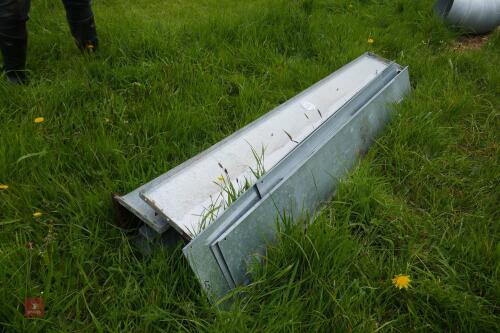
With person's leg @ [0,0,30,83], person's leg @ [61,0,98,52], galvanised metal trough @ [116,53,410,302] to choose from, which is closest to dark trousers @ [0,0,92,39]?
person's leg @ [0,0,30,83]

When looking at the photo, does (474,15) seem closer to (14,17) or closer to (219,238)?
(219,238)

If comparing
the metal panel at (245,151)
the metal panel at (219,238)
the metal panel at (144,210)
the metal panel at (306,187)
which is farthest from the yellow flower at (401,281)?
the metal panel at (144,210)

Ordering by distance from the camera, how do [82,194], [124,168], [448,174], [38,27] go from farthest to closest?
[38,27], [448,174], [124,168], [82,194]

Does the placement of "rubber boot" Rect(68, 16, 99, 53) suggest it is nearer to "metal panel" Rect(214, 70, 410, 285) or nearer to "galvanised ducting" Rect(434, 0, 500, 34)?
"metal panel" Rect(214, 70, 410, 285)

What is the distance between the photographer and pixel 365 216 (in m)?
1.93

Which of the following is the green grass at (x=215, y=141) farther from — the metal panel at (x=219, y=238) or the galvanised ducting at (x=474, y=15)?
the galvanised ducting at (x=474, y=15)

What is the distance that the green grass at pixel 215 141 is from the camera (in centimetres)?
147

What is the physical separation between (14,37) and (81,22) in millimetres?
555

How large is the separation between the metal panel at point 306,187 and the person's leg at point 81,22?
1997mm

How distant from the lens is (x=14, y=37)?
246 cm

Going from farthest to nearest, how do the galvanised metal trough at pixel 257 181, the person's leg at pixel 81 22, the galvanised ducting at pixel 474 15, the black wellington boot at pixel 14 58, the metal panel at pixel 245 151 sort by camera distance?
the galvanised ducting at pixel 474 15 → the person's leg at pixel 81 22 → the black wellington boot at pixel 14 58 → the metal panel at pixel 245 151 → the galvanised metal trough at pixel 257 181

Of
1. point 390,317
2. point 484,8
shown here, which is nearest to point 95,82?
point 390,317

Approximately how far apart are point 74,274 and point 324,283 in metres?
0.97

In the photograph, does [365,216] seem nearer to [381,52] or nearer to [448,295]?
[448,295]
